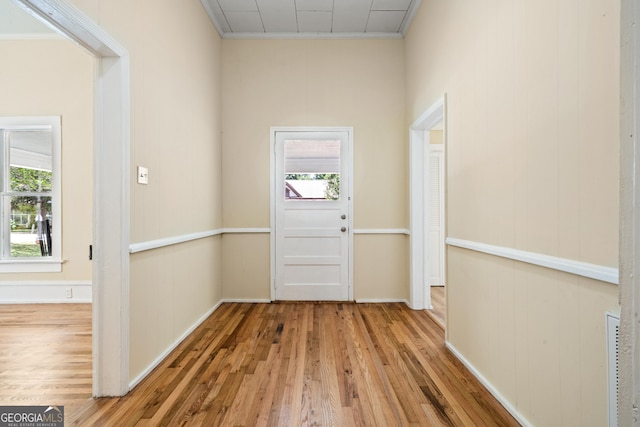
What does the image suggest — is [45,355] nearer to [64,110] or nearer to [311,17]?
[64,110]

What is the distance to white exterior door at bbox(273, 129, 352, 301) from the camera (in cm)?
396

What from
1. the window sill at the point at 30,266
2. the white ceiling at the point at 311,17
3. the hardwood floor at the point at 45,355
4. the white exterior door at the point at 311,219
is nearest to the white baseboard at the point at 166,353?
the hardwood floor at the point at 45,355

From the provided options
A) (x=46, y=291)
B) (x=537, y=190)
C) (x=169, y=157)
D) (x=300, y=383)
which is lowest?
(x=300, y=383)

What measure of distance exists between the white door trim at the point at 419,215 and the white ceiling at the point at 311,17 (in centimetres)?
119

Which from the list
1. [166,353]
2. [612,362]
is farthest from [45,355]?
[612,362]

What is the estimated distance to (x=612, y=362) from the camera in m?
1.16

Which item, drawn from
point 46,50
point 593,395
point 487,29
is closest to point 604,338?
point 593,395

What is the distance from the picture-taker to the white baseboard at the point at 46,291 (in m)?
3.88

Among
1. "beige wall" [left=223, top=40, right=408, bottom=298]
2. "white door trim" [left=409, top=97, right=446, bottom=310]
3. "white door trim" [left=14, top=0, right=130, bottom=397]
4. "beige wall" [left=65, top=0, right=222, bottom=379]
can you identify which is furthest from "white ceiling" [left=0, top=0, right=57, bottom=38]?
"white door trim" [left=409, top=97, right=446, bottom=310]

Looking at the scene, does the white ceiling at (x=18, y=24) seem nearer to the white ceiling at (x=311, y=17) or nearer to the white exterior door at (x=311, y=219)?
the white ceiling at (x=311, y=17)

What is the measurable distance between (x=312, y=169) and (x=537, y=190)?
2.70 metres

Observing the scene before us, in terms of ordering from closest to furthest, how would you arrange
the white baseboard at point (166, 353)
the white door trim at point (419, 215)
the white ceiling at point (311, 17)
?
the white baseboard at point (166, 353)
the white ceiling at point (311, 17)
the white door trim at point (419, 215)

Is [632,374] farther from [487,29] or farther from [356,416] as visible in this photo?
[487,29]

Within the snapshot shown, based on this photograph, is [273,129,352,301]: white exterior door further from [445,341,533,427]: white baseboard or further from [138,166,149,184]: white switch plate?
[138,166,149,184]: white switch plate
